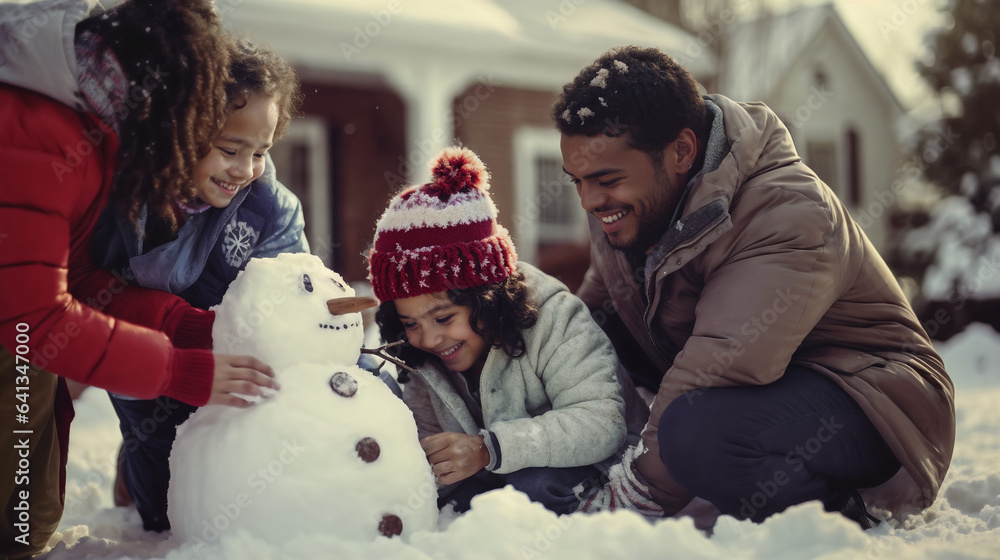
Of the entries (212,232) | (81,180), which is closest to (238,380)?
(81,180)

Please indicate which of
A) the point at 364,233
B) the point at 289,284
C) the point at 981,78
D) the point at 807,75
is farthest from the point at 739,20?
the point at 289,284

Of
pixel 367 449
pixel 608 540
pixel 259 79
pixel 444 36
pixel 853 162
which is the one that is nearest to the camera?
pixel 608 540

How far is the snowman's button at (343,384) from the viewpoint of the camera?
86.4 inches

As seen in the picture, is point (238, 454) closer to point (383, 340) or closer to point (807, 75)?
point (383, 340)

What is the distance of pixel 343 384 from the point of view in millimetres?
2209

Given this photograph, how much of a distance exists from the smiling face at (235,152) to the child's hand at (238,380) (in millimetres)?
557

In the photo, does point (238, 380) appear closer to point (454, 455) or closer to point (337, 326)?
point (337, 326)

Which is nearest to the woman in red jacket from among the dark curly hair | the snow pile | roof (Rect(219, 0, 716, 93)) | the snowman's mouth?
the snowman's mouth

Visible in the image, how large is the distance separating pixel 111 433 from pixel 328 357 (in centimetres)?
253

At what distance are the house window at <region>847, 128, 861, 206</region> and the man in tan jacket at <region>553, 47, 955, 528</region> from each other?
1360 cm

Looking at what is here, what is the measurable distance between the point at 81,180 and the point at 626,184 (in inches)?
59.2

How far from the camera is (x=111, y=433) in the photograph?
4266 mm

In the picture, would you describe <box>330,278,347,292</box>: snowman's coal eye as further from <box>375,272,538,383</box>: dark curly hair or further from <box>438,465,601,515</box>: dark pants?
<box>438,465,601,515</box>: dark pants

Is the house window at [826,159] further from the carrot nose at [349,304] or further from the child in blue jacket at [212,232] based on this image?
the carrot nose at [349,304]
